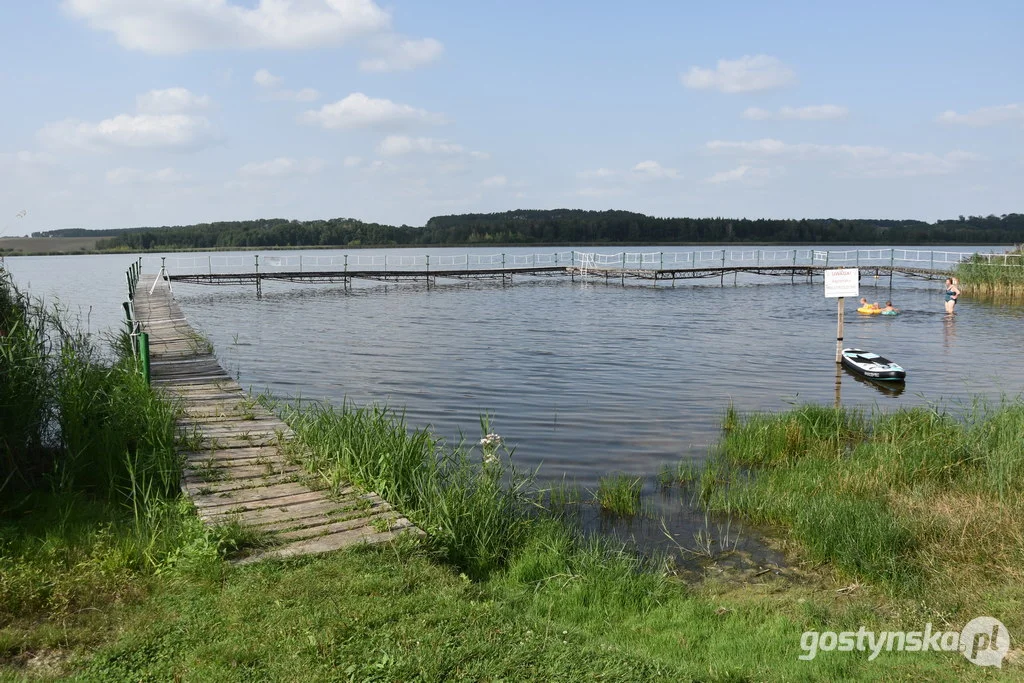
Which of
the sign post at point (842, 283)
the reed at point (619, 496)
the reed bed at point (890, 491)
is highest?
the sign post at point (842, 283)

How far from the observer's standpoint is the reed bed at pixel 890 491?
5.79 meters

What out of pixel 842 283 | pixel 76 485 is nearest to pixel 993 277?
pixel 842 283

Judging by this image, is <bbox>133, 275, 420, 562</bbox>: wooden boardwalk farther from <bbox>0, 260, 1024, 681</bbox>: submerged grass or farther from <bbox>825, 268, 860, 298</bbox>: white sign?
<bbox>825, 268, 860, 298</bbox>: white sign

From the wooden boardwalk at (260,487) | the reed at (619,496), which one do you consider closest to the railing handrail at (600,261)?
the wooden boardwalk at (260,487)

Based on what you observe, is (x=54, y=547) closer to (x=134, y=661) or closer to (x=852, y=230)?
(x=134, y=661)

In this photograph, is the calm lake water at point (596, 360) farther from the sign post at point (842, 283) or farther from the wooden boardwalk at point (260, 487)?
the wooden boardwalk at point (260, 487)

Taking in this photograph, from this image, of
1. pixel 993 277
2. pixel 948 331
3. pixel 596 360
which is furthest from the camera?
pixel 993 277

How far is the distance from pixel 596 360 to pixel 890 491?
36.2 feet

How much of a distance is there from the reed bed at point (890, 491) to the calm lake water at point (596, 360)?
0.82 metres

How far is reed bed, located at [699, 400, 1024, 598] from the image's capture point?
19.0 feet

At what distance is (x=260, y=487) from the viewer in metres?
6.34

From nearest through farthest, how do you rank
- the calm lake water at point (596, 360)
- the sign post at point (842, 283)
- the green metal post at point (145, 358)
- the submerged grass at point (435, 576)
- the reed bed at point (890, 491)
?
1. the submerged grass at point (435, 576)
2. the reed bed at point (890, 491)
3. the green metal post at point (145, 358)
4. the calm lake water at point (596, 360)
5. the sign post at point (842, 283)

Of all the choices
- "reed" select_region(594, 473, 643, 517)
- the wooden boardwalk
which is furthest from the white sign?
the wooden boardwalk

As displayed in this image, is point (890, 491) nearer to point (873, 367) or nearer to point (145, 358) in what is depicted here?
point (145, 358)
